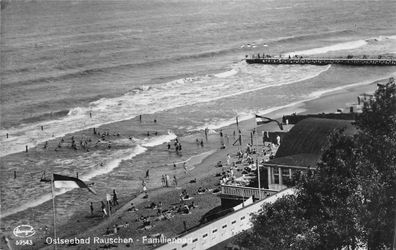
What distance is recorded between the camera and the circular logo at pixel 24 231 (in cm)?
4778

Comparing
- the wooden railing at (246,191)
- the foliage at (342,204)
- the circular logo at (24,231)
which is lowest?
the circular logo at (24,231)

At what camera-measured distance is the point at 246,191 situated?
1625 inches

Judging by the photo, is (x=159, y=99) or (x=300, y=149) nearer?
(x=300, y=149)

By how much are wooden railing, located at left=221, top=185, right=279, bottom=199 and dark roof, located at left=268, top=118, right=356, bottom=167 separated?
2535 mm

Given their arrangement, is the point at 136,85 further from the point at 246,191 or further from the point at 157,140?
the point at 246,191

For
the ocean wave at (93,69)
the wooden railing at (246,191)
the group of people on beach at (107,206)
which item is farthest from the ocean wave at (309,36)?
the wooden railing at (246,191)

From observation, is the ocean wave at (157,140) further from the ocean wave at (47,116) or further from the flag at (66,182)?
the flag at (66,182)

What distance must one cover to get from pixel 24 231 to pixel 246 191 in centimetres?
1891

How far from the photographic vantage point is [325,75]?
111 metres

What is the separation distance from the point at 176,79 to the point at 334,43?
52.9 meters

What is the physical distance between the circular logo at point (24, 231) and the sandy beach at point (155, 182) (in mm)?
542

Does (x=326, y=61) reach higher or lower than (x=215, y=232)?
lower

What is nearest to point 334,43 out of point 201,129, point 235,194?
point 201,129

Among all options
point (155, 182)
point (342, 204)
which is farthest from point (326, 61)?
point (342, 204)
